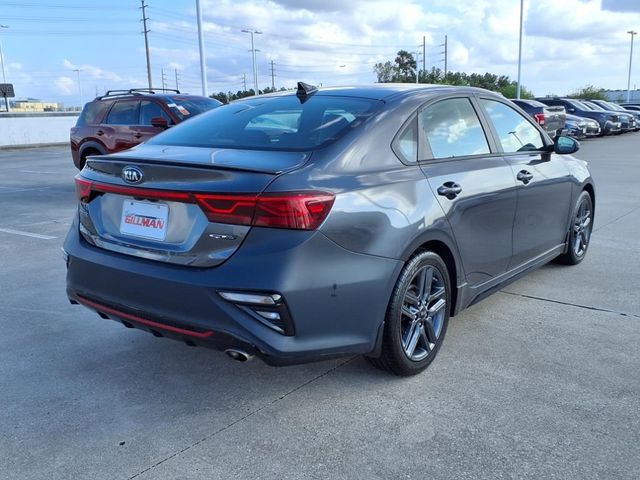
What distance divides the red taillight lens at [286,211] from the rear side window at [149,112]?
7.92 meters

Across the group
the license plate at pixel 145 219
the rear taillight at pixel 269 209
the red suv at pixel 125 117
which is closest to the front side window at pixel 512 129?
the rear taillight at pixel 269 209

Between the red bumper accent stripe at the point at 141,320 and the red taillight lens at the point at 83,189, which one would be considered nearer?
the red bumper accent stripe at the point at 141,320

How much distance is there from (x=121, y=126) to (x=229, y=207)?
8.51m

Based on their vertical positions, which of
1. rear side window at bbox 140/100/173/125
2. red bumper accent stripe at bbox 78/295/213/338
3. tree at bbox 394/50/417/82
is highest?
tree at bbox 394/50/417/82

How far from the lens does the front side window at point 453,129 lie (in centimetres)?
356

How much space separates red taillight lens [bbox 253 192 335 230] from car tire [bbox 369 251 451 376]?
71 centimetres

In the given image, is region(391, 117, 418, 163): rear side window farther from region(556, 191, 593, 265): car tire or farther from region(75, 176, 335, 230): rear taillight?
region(556, 191, 593, 265): car tire

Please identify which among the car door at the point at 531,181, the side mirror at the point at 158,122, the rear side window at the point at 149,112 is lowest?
the car door at the point at 531,181

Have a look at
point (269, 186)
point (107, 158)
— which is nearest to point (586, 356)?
→ point (269, 186)

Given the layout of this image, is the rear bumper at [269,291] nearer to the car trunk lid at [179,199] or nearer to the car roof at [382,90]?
the car trunk lid at [179,199]

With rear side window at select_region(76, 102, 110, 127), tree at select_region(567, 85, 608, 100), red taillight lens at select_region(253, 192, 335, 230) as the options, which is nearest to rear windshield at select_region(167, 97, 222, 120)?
rear side window at select_region(76, 102, 110, 127)

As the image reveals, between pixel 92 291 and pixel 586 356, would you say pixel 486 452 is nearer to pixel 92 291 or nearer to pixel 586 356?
pixel 586 356

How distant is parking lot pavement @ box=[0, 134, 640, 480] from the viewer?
2.56 metres

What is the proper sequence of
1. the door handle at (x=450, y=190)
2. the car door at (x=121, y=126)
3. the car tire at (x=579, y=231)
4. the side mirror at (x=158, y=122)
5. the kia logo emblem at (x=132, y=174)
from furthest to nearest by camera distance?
the car door at (x=121, y=126)
the side mirror at (x=158, y=122)
the car tire at (x=579, y=231)
the door handle at (x=450, y=190)
the kia logo emblem at (x=132, y=174)
